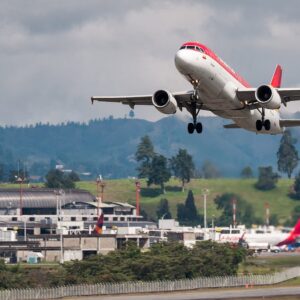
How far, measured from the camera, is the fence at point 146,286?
346ft

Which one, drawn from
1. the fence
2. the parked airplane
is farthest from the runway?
the parked airplane

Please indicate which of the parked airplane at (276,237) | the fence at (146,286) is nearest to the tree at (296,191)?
the parked airplane at (276,237)

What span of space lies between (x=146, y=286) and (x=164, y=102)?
37.9m

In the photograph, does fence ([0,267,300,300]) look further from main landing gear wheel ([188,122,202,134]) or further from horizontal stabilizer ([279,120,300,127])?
main landing gear wheel ([188,122,202,134])

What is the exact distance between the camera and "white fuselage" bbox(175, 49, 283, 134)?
75.7 metres

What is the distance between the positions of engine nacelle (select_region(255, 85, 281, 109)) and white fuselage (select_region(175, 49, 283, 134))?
1.63 metres

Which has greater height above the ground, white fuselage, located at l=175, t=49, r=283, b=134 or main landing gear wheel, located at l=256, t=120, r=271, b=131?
white fuselage, located at l=175, t=49, r=283, b=134

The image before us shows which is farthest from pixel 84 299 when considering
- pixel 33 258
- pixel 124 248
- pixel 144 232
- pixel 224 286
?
pixel 144 232

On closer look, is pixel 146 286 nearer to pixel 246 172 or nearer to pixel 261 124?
pixel 246 172

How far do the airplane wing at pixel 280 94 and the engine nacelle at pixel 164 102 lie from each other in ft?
15.2

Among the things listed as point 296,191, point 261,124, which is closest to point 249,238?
point 296,191

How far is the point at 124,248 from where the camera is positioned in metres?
136

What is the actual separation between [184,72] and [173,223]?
11136 cm

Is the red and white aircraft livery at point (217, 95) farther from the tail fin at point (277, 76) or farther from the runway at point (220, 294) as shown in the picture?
the runway at point (220, 294)
